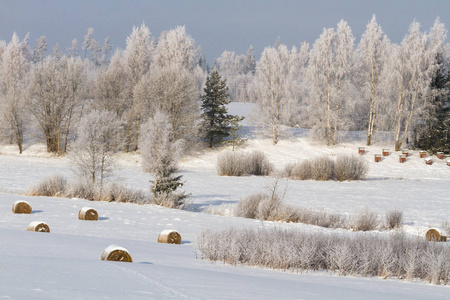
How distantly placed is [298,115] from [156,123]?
3886 cm

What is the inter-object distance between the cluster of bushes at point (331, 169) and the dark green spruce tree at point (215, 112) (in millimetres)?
12268

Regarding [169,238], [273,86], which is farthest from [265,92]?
[169,238]

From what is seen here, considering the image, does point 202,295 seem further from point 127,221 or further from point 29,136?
point 29,136

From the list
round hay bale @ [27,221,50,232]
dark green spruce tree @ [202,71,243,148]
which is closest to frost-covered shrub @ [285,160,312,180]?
dark green spruce tree @ [202,71,243,148]

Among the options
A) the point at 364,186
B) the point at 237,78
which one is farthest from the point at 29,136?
the point at 237,78

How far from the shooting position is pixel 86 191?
17984 mm

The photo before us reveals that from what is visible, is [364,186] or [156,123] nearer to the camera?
[156,123]

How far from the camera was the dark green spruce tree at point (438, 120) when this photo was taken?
40531mm

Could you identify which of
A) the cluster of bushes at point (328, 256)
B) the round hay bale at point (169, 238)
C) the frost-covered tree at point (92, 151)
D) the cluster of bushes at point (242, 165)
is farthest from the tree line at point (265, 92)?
the cluster of bushes at point (328, 256)

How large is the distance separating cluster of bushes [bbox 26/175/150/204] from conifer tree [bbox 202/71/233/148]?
25373mm

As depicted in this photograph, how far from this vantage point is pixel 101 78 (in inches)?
1822

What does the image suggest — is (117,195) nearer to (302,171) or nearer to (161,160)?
(161,160)

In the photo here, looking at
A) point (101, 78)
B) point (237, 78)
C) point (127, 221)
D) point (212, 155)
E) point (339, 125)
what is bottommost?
point (127, 221)

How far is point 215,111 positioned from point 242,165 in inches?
459
